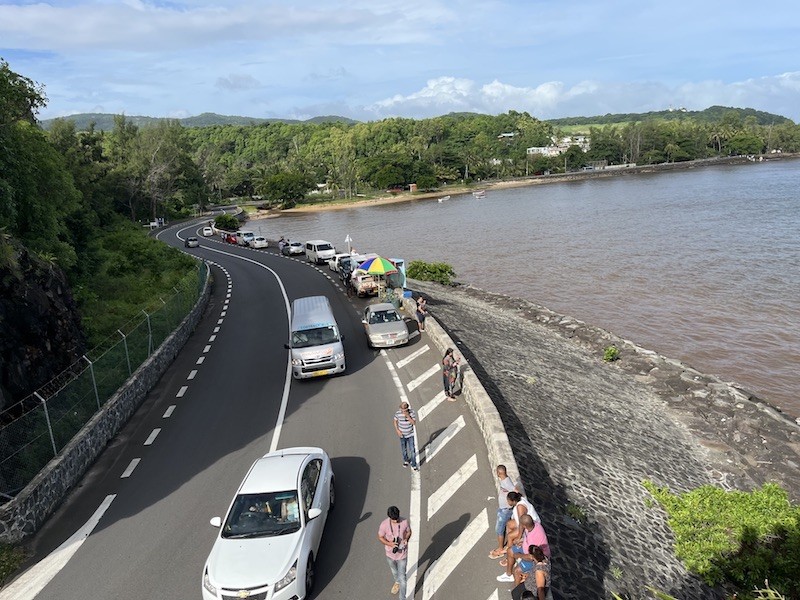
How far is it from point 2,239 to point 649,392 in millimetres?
20614

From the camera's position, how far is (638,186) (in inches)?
4646

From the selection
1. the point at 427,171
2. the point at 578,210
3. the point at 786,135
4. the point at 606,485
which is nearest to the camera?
the point at 606,485

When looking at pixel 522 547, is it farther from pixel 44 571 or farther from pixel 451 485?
pixel 44 571

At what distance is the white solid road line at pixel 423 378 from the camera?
16.2 metres

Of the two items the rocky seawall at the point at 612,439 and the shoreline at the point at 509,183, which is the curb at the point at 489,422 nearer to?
the rocky seawall at the point at 612,439

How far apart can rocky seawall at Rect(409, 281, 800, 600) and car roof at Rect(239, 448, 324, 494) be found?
445cm

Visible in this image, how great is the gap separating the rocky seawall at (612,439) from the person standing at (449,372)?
5.40ft

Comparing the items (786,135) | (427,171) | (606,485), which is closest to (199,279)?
(606,485)

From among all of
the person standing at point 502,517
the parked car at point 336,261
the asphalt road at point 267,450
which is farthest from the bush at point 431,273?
the person standing at point 502,517

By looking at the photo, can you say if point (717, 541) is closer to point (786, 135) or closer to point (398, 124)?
point (398, 124)

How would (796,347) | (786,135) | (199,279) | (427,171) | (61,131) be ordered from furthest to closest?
(786,135) < (427,171) < (61,131) < (199,279) < (796,347)

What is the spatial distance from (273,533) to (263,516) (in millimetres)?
393

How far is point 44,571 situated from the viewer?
9.36 metres

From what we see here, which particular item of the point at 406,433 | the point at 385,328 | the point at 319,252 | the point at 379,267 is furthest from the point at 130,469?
the point at 319,252
